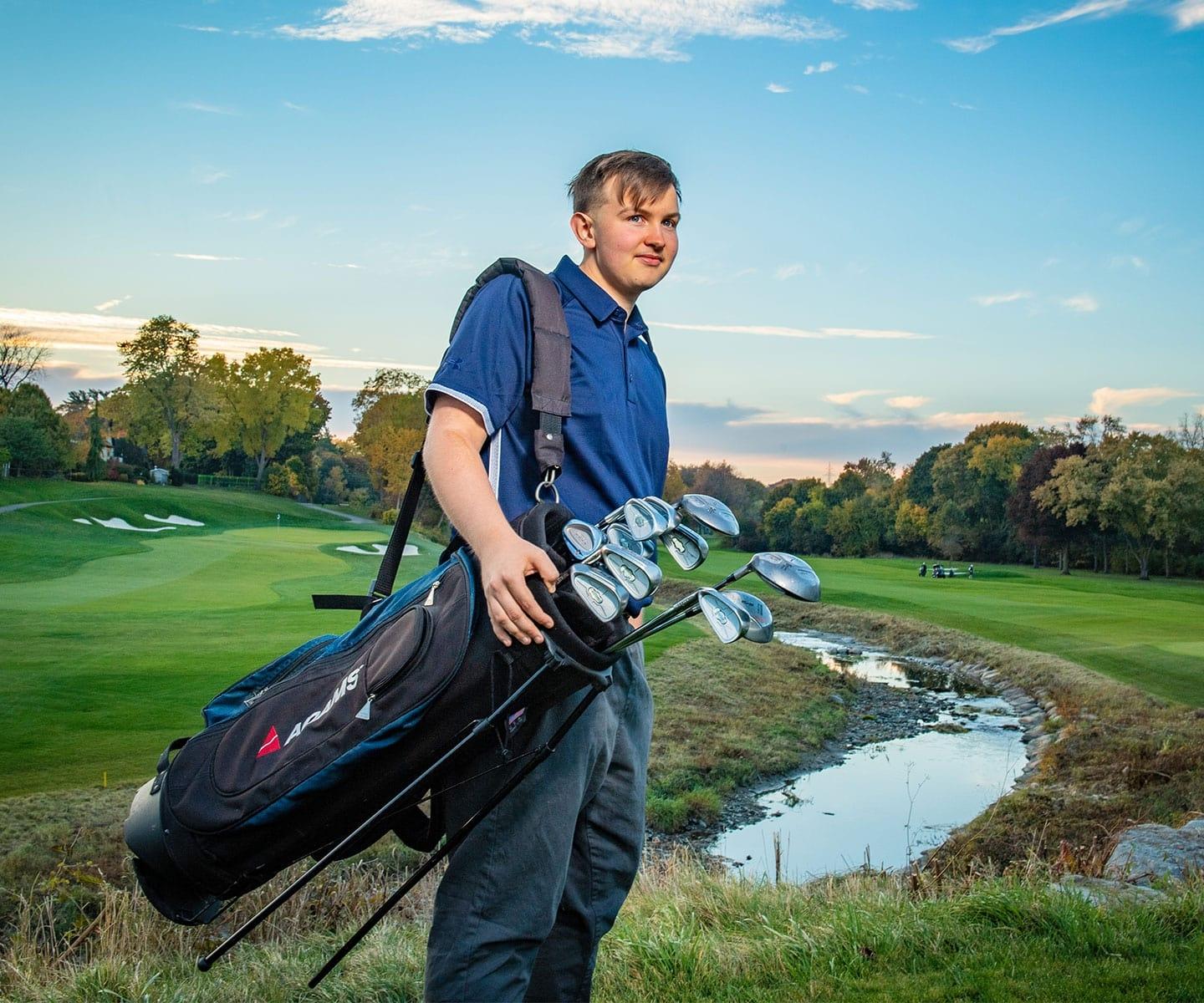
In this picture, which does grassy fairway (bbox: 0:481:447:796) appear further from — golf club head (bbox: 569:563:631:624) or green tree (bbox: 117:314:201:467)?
golf club head (bbox: 569:563:631:624)

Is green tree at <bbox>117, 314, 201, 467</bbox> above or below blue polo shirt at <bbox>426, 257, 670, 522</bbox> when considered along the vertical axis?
above

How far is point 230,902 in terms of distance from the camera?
82.0 inches

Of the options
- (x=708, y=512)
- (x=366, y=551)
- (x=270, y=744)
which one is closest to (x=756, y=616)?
(x=708, y=512)

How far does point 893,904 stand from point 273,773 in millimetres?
2574

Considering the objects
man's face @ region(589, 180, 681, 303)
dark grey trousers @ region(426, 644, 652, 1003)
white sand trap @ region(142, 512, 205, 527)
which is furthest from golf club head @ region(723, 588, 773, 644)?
white sand trap @ region(142, 512, 205, 527)

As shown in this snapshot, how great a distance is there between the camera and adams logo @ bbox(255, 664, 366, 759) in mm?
1880

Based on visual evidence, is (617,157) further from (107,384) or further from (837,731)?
A: (107,384)

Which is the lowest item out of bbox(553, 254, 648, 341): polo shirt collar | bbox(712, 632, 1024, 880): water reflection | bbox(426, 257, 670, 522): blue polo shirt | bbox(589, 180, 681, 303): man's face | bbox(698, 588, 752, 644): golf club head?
bbox(712, 632, 1024, 880): water reflection

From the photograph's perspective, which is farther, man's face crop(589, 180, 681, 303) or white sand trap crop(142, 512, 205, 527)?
white sand trap crop(142, 512, 205, 527)

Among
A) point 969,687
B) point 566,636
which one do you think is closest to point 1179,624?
point 969,687

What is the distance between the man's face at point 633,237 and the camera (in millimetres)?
2189

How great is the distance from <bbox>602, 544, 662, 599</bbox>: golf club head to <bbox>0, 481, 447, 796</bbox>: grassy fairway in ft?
25.6

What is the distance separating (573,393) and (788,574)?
2.02 ft

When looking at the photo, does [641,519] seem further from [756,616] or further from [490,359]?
[490,359]
